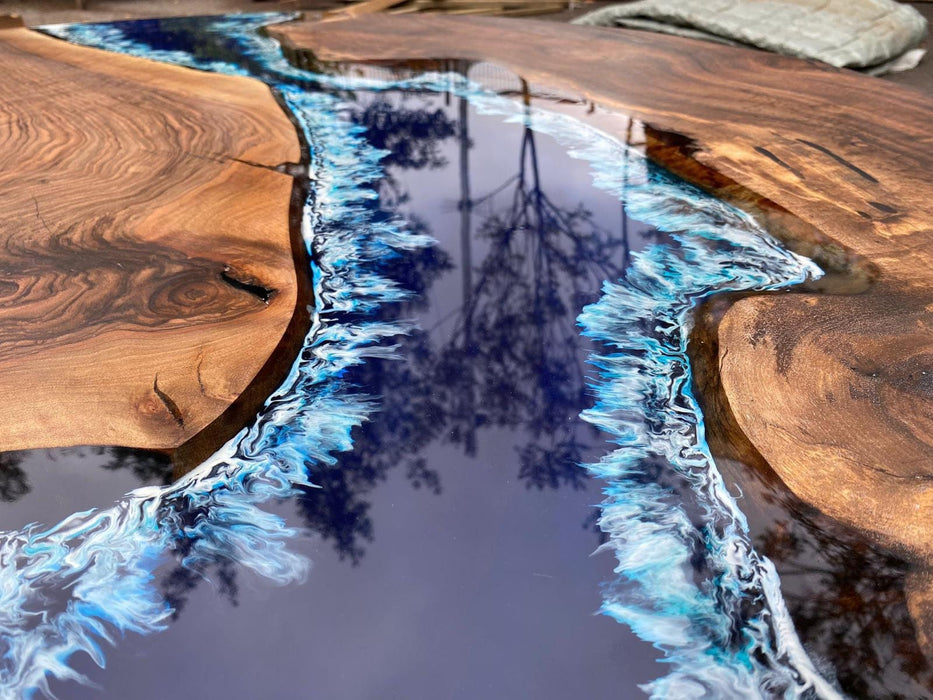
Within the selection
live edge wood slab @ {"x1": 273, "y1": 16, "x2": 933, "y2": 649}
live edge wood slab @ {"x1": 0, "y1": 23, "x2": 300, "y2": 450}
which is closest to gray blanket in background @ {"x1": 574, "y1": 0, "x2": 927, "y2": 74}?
live edge wood slab @ {"x1": 273, "y1": 16, "x2": 933, "y2": 649}

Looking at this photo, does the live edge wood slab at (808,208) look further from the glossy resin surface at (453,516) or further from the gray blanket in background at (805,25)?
the gray blanket in background at (805,25)

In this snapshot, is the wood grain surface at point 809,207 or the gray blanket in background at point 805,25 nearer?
the wood grain surface at point 809,207

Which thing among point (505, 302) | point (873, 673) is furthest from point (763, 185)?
point (873, 673)

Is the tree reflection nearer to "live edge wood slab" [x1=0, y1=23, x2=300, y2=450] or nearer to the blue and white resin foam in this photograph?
the blue and white resin foam

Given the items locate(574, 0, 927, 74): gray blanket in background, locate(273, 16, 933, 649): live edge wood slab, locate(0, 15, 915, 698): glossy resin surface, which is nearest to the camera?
locate(0, 15, 915, 698): glossy resin surface

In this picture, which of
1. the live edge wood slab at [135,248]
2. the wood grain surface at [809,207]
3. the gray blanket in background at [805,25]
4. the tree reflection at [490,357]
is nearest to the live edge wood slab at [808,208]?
the wood grain surface at [809,207]

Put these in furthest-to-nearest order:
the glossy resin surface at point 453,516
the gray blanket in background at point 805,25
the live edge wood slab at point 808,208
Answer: the gray blanket in background at point 805,25 < the live edge wood slab at point 808,208 < the glossy resin surface at point 453,516

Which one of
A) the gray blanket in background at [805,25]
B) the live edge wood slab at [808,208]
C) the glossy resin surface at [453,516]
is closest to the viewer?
the glossy resin surface at [453,516]
